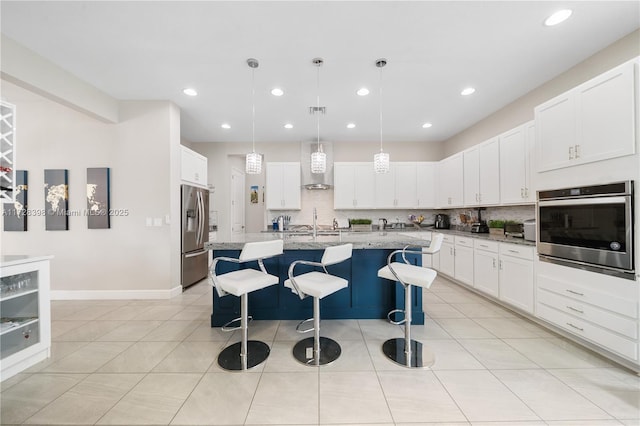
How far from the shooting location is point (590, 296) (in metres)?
2.03

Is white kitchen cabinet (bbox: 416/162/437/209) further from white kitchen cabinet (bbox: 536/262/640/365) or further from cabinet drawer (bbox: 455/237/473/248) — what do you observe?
white kitchen cabinet (bbox: 536/262/640/365)

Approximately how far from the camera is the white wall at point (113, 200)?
3.48 metres

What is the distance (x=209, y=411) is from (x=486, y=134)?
17.3ft

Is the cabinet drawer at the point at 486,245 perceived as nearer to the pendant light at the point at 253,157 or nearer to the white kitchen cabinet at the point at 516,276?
the white kitchen cabinet at the point at 516,276

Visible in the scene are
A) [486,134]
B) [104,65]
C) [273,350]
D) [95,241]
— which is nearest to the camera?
[273,350]

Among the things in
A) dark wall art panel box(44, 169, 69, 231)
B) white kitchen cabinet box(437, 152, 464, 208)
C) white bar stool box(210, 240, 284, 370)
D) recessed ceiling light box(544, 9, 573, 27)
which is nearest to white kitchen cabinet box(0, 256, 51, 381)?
white bar stool box(210, 240, 284, 370)

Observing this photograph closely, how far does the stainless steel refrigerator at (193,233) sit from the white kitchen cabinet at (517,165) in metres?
4.78

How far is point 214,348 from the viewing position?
224 centimetres

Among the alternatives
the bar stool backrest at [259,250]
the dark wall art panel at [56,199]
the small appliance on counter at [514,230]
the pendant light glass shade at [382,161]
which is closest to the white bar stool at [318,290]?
the bar stool backrest at [259,250]

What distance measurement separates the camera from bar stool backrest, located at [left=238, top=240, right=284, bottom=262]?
1.85m

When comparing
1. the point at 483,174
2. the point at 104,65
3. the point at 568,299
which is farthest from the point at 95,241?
the point at 483,174

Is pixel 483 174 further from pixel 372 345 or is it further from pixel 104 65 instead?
pixel 104 65

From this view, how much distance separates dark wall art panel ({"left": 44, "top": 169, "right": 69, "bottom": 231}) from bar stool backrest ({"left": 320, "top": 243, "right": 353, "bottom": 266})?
4055 millimetres

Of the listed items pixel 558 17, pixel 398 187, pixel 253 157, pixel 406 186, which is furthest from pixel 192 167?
pixel 558 17
